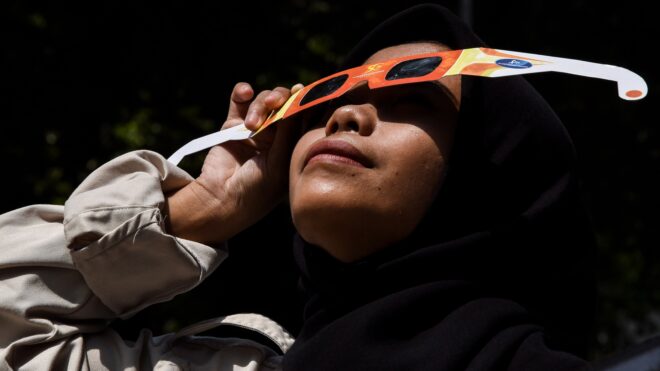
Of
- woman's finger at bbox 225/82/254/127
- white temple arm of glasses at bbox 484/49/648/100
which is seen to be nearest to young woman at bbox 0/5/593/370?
woman's finger at bbox 225/82/254/127

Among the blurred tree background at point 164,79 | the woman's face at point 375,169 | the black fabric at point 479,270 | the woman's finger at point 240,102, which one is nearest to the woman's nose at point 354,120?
the woman's face at point 375,169

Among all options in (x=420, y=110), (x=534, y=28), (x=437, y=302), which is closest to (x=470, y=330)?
(x=437, y=302)

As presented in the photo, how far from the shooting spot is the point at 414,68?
2186mm

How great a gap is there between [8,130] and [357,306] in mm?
4012

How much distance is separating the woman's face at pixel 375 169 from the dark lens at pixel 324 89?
71 mm

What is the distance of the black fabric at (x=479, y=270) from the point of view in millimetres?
2014

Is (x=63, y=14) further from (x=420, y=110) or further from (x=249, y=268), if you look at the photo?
(x=420, y=110)

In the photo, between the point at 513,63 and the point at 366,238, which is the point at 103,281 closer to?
the point at 366,238

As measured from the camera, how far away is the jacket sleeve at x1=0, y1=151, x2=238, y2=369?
237cm

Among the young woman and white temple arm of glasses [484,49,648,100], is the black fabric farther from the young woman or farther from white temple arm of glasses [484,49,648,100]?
white temple arm of glasses [484,49,648,100]

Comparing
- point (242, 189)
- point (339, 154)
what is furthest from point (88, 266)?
point (339, 154)

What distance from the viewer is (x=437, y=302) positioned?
209cm

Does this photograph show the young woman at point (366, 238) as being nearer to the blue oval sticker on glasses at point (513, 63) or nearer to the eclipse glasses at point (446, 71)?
the eclipse glasses at point (446, 71)

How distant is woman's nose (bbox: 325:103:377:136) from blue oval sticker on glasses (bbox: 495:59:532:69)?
1.02ft
